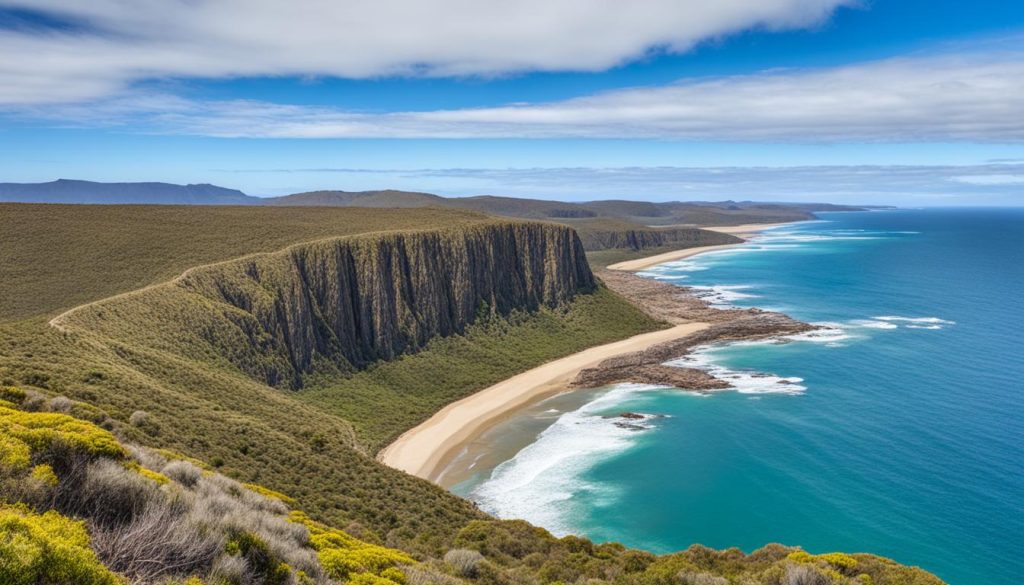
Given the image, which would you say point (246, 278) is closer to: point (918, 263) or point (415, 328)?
point (415, 328)

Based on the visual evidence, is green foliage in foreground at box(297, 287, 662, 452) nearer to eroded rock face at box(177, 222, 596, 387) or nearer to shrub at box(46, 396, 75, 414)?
eroded rock face at box(177, 222, 596, 387)

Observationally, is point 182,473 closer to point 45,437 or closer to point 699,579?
point 45,437

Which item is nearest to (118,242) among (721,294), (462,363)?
(462,363)

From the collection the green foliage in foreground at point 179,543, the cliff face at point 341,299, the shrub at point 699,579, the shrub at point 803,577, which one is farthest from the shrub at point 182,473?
the cliff face at point 341,299

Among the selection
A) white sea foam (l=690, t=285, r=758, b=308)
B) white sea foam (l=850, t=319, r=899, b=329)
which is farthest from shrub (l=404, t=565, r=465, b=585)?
white sea foam (l=690, t=285, r=758, b=308)

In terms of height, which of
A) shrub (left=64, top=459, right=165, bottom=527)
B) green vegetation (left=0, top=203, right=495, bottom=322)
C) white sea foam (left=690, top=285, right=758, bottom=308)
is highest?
green vegetation (left=0, top=203, right=495, bottom=322)
